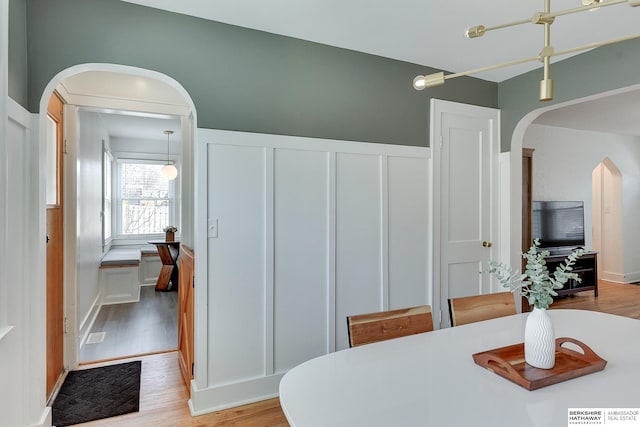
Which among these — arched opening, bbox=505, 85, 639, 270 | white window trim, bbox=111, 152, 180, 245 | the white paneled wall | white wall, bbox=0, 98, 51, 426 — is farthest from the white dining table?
white window trim, bbox=111, 152, 180, 245

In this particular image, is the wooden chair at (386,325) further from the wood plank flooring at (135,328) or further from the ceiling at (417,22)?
the wood plank flooring at (135,328)

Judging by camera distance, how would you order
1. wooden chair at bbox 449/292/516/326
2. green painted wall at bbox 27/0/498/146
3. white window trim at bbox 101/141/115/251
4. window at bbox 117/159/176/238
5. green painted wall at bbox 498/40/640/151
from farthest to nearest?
window at bbox 117/159/176/238 → white window trim at bbox 101/141/115/251 → green painted wall at bbox 498/40/640/151 → green painted wall at bbox 27/0/498/146 → wooden chair at bbox 449/292/516/326

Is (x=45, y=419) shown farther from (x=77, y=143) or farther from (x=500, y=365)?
(x=500, y=365)

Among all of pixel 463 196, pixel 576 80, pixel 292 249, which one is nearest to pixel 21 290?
pixel 292 249

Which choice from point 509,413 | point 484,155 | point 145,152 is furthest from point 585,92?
point 145,152

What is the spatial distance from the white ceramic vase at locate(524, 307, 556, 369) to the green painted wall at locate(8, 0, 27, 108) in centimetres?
239

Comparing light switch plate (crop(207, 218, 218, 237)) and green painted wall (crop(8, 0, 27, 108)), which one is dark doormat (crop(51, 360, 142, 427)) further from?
green painted wall (crop(8, 0, 27, 108))

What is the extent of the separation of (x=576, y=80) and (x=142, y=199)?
21.1 feet

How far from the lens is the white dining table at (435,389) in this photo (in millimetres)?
935

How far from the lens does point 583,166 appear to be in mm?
5590

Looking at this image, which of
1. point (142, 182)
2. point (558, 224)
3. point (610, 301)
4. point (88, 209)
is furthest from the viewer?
point (142, 182)

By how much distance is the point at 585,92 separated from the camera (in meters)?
2.68

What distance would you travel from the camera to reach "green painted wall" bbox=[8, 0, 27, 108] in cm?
162

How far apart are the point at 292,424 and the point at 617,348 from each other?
1390 millimetres
